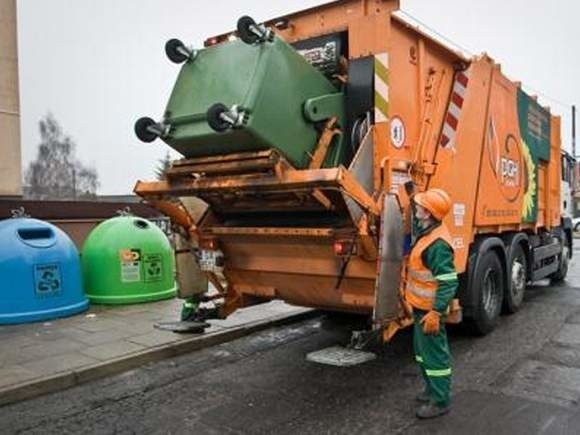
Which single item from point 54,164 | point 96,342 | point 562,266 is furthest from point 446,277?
point 54,164

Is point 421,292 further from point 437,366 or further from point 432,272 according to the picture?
point 437,366

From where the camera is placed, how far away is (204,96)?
4.64 metres

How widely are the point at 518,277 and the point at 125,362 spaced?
16.7 feet

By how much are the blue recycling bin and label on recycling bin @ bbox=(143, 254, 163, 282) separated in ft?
3.05

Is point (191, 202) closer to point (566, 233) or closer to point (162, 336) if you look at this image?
point (162, 336)

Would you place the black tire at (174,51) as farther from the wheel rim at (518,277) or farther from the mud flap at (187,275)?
the wheel rim at (518,277)

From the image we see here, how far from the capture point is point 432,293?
429 centimetres

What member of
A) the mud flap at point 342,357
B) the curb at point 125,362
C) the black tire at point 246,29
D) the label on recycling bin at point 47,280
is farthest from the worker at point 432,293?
the label on recycling bin at point 47,280

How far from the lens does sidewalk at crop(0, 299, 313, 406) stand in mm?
5133

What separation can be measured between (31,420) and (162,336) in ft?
6.68

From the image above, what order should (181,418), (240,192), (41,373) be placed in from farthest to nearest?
(41,373) → (240,192) → (181,418)

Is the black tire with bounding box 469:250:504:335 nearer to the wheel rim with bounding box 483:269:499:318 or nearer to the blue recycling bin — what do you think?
the wheel rim with bounding box 483:269:499:318

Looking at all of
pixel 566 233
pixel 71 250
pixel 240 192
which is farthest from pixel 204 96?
pixel 566 233

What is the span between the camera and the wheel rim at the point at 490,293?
669cm
